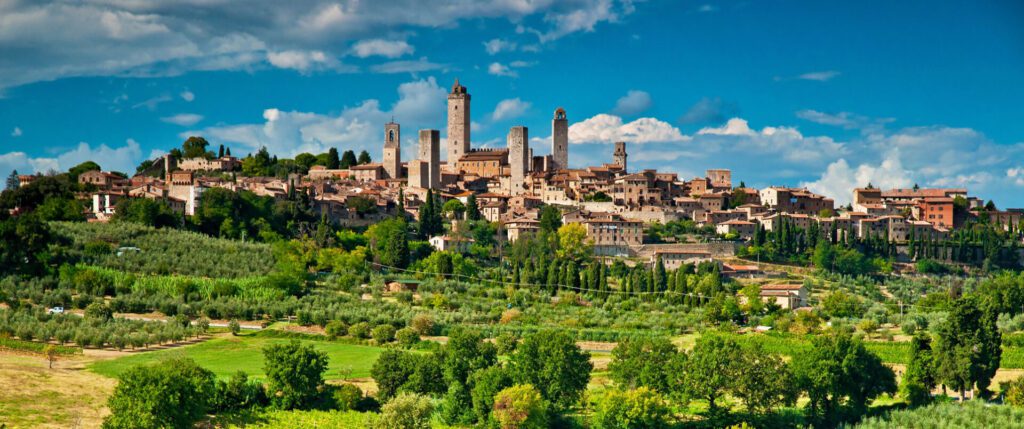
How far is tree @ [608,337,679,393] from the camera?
3394cm

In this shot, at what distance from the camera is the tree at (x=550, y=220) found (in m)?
70.9

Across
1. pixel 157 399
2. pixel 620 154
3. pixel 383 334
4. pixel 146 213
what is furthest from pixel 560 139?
pixel 157 399

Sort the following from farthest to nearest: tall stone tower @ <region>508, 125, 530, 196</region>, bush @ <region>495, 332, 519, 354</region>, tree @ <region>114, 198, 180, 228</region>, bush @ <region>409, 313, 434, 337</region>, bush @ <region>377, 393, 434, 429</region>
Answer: tall stone tower @ <region>508, 125, 530, 196</region> < tree @ <region>114, 198, 180, 228</region> < bush @ <region>409, 313, 434, 337</region> < bush @ <region>495, 332, 519, 354</region> < bush @ <region>377, 393, 434, 429</region>

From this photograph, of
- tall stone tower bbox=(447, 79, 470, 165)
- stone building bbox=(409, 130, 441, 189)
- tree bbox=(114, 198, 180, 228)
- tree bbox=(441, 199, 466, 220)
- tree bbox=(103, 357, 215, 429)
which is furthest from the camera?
tall stone tower bbox=(447, 79, 470, 165)

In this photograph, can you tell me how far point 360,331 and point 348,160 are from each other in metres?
58.1

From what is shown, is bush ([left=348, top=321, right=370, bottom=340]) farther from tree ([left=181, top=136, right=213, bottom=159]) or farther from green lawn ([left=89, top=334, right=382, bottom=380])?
tree ([left=181, top=136, right=213, bottom=159])

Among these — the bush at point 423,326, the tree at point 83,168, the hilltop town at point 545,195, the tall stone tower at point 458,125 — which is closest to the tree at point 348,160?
the hilltop town at point 545,195

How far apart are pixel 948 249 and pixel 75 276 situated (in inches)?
2195

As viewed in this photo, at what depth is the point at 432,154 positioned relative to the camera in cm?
9625

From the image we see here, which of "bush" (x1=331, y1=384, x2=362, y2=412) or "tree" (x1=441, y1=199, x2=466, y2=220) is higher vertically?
"tree" (x1=441, y1=199, x2=466, y2=220)

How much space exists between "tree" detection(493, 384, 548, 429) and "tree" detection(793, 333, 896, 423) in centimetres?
822

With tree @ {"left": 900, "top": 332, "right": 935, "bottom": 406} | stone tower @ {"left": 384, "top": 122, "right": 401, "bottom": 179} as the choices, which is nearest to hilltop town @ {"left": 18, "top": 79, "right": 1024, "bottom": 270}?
stone tower @ {"left": 384, "top": 122, "right": 401, "bottom": 179}

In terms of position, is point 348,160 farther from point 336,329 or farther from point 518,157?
point 336,329

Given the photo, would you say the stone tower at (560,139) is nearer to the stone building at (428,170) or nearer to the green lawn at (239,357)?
the stone building at (428,170)
